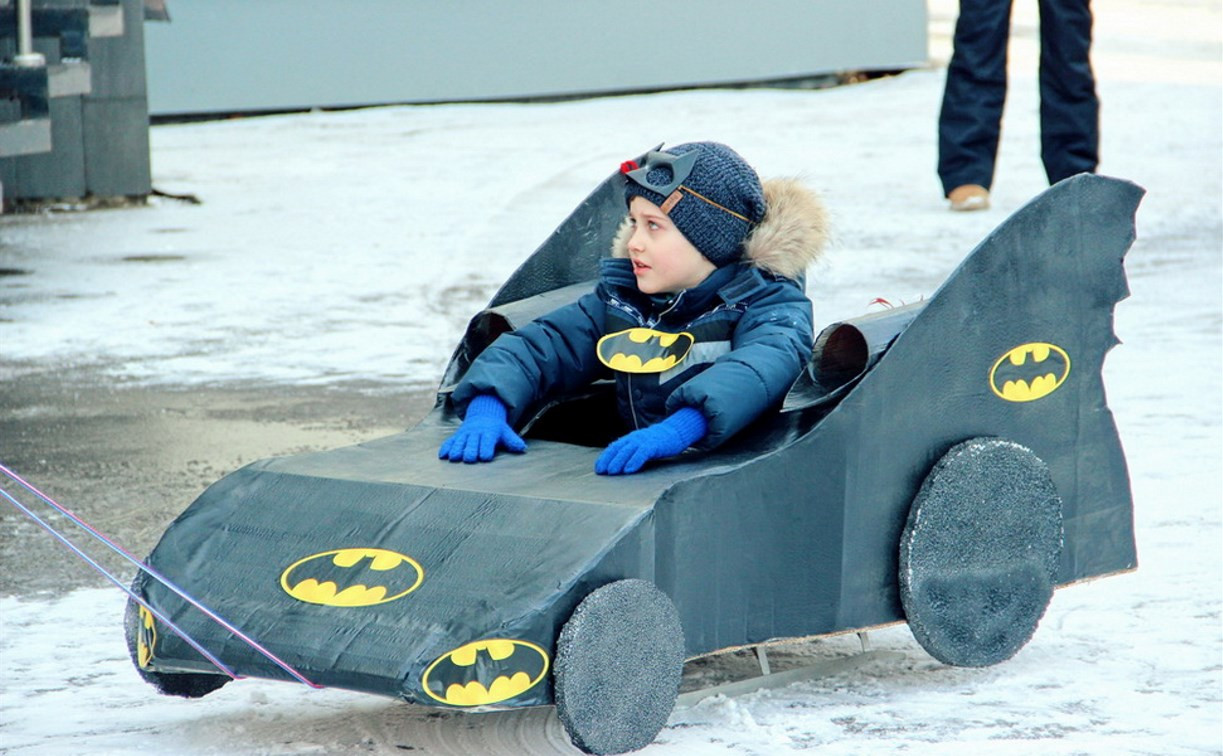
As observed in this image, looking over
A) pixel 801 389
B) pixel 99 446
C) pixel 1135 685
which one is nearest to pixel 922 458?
pixel 801 389

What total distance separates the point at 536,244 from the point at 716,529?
5.18m

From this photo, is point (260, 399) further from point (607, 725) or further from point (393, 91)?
point (393, 91)

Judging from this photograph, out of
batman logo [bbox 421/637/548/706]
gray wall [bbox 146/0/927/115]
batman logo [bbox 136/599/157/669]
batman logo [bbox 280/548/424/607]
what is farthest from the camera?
gray wall [bbox 146/0/927/115]

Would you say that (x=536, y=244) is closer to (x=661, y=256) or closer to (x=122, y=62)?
(x=122, y=62)

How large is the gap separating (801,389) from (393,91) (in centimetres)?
1047

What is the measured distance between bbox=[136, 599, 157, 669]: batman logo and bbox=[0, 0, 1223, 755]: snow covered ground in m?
0.12

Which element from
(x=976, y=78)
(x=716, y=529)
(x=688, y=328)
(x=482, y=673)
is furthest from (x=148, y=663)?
(x=976, y=78)

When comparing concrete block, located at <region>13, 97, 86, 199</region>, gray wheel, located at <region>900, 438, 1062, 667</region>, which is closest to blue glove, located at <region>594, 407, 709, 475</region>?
gray wheel, located at <region>900, 438, 1062, 667</region>

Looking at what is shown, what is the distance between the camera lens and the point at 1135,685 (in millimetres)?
2980

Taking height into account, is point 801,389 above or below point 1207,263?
above

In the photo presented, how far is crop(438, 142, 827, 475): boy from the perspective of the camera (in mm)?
3018

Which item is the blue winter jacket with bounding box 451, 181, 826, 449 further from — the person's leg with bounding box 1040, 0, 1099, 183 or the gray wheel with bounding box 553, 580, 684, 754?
the person's leg with bounding box 1040, 0, 1099, 183

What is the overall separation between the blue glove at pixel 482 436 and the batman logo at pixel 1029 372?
76 cm

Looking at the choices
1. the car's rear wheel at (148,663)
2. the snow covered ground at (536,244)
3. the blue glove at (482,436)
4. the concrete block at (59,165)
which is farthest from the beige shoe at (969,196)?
the car's rear wheel at (148,663)
